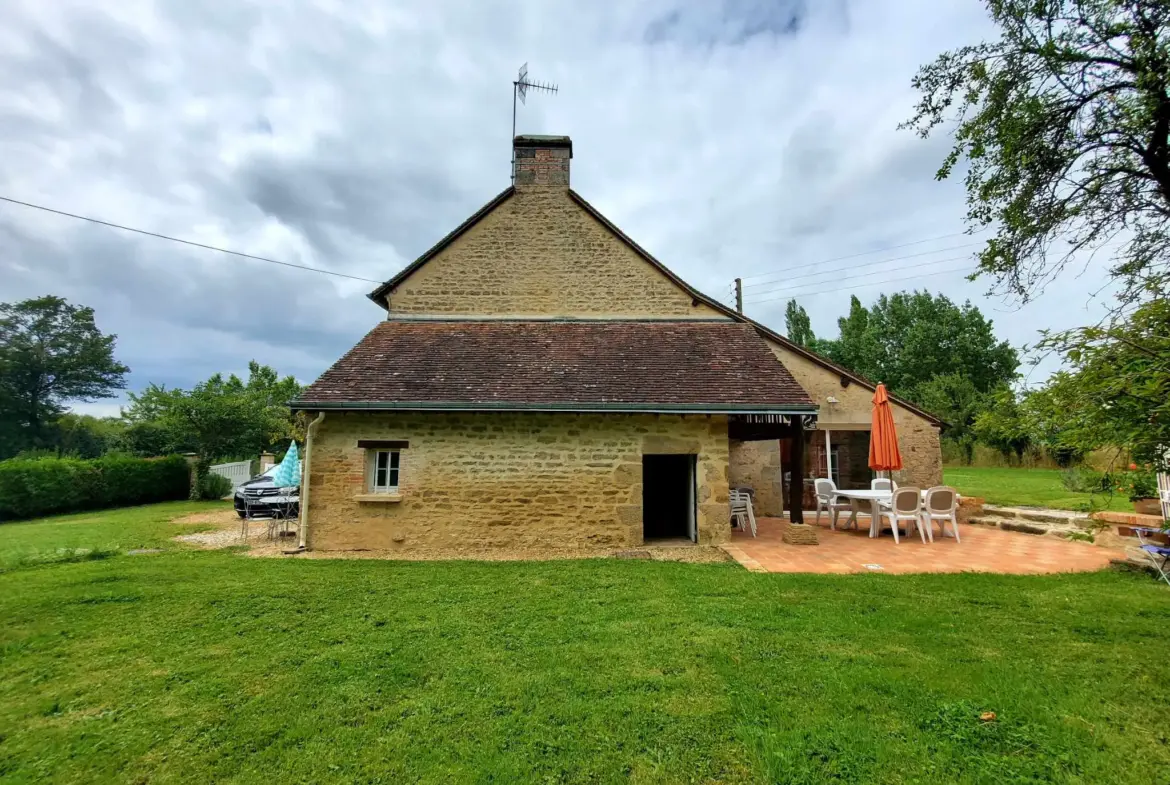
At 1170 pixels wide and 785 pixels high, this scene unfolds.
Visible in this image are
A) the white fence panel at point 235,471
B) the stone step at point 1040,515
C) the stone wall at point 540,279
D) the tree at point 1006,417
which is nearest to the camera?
the tree at point 1006,417

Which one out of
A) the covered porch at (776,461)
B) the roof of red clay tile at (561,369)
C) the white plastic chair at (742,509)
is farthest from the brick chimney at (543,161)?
the white plastic chair at (742,509)

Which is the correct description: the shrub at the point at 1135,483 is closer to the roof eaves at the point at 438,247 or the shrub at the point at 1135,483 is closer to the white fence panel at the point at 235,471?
the roof eaves at the point at 438,247

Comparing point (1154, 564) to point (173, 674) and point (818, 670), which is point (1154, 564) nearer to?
point (818, 670)

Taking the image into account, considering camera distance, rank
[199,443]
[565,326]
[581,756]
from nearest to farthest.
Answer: [581,756]
[565,326]
[199,443]

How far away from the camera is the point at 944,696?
3.38 m

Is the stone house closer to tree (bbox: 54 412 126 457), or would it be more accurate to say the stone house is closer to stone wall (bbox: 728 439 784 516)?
stone wall (bbox: 728 439 784 516)

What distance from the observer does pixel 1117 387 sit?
2.49 metres

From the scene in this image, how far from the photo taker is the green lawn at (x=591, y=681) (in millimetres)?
2750

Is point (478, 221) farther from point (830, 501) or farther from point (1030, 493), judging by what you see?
point (1030, 493)

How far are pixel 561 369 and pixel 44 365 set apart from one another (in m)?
44.5

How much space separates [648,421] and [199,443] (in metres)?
20.8

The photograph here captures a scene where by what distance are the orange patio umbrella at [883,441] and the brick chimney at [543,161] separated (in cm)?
852

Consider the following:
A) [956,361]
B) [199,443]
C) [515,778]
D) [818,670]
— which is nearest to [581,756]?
[515,778]

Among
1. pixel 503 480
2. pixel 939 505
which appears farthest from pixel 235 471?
pixel 939 505
